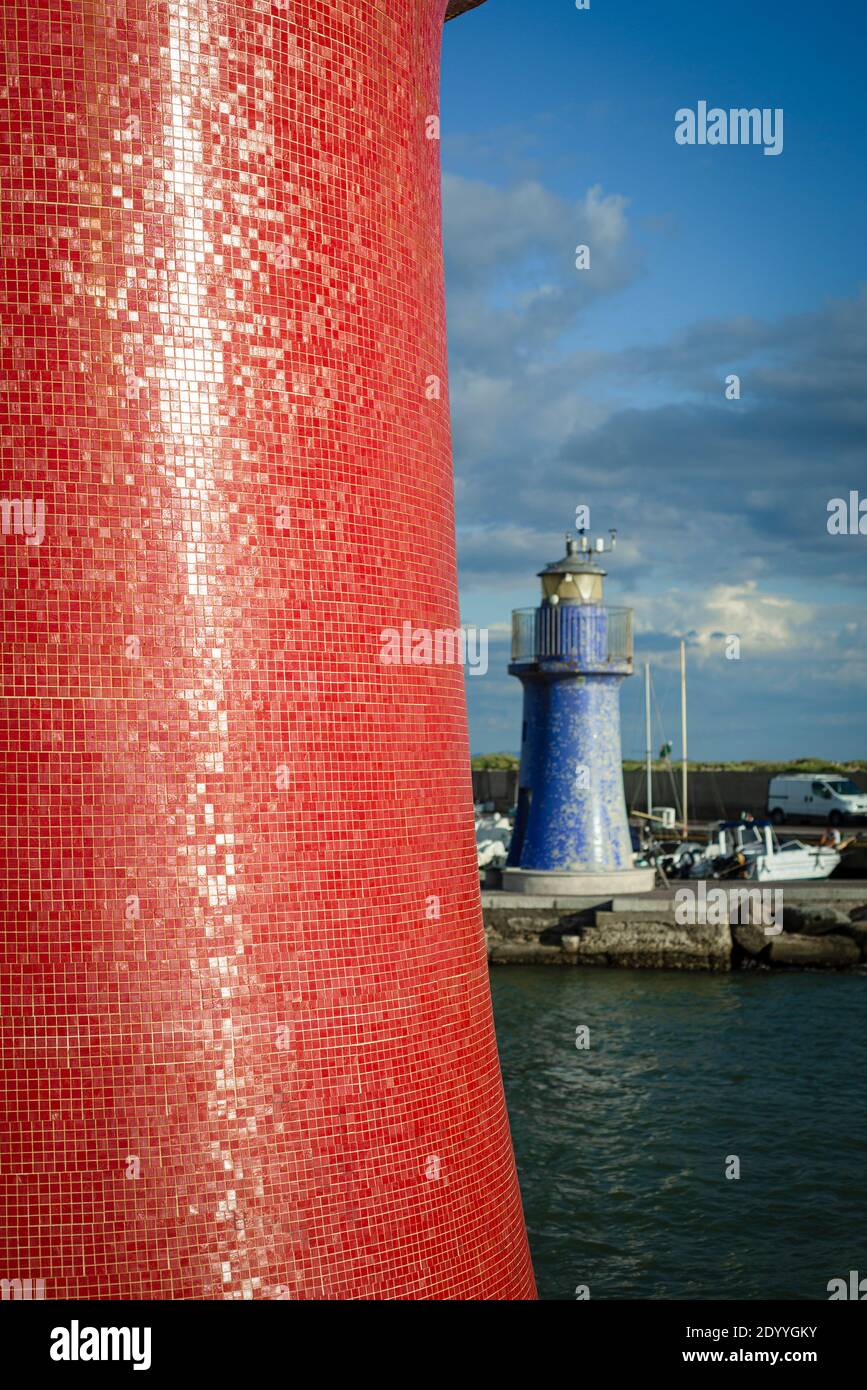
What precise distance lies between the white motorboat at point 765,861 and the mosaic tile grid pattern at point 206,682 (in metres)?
29.4

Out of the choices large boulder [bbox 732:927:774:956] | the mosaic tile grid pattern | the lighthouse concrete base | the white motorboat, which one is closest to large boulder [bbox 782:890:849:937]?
large boulder [bbox 732:927:774:956]

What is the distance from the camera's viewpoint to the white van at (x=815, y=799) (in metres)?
49.8

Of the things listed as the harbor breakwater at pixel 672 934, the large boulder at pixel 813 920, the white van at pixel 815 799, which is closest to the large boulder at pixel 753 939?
the harbor breakwater at pixel 672 934

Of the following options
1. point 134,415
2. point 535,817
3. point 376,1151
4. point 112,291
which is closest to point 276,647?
point 134,415

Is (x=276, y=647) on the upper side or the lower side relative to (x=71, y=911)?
upper

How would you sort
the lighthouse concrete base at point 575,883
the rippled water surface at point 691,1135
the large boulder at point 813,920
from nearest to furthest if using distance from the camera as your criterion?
the rippled water surface at point 691,1135, the large boulder at point 813,920, the lighthouse concrete base at point 575,883

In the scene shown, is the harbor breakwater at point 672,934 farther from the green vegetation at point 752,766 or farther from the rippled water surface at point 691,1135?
the green vegetation at point 752,766

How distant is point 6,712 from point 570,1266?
818 cm

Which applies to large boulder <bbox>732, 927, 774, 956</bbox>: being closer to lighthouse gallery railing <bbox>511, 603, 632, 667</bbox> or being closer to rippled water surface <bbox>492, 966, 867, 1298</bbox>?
rippled water surface <bbox>492, 966, 867, 1298</bbox>

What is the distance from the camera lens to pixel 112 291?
5641mm

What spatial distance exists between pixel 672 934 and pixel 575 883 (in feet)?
10.5

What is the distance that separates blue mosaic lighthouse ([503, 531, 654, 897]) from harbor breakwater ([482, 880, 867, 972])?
1.07 meters

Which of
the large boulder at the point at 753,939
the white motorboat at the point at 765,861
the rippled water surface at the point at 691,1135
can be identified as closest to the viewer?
the rippled water surface at the point at 691,1135
